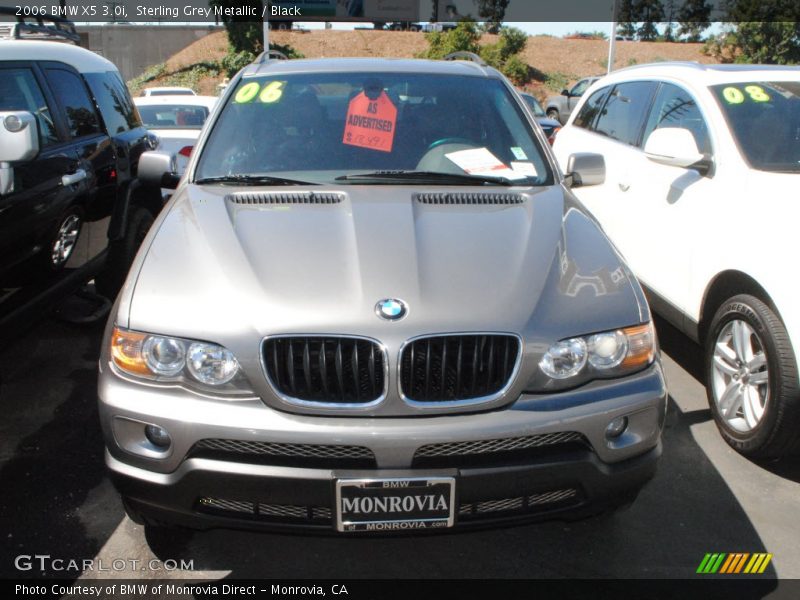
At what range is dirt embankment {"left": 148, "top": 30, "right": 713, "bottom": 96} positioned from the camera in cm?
4891

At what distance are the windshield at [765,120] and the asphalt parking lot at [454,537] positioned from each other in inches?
57.4

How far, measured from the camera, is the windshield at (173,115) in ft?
32.2

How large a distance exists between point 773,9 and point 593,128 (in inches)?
1579

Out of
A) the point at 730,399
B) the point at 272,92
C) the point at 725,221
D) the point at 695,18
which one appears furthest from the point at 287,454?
the point at 695,18

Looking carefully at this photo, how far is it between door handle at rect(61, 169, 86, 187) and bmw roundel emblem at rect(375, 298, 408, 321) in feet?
8.34

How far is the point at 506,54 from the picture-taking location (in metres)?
43.1

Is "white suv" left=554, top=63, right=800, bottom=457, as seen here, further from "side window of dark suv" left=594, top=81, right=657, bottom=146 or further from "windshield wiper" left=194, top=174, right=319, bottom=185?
"windshield wiper" left=194, top=174, right=319, bottom=185

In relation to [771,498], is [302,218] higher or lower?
higher

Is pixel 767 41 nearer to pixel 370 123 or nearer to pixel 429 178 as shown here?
pixel 370 123

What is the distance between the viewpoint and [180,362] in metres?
2.24

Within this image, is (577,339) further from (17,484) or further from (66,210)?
(66,210)

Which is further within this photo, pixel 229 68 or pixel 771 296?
pixel 229 68

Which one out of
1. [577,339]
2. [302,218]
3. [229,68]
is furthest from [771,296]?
[229,68]

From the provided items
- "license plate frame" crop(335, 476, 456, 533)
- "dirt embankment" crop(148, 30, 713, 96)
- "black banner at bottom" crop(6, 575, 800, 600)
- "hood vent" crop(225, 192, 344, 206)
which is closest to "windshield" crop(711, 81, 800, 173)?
"black banner at bottom" crop(6, 575, 800, 600)
